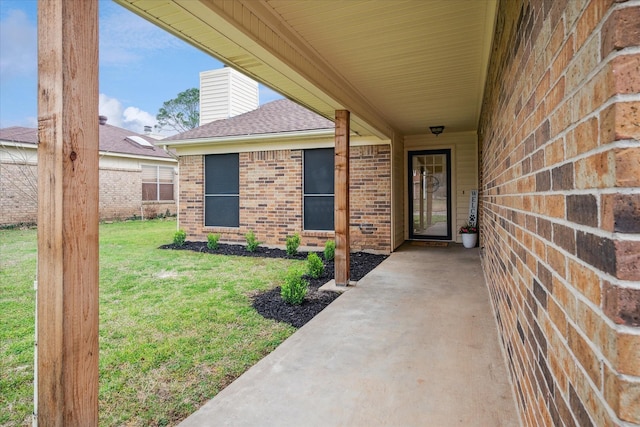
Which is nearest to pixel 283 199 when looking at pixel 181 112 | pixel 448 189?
pixel 448 189

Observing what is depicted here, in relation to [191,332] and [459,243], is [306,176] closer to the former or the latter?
[459,243]

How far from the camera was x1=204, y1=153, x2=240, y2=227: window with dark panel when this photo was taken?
30.0 feet

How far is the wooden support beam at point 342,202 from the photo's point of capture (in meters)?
5.04

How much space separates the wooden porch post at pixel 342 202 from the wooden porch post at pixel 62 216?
12.5ft

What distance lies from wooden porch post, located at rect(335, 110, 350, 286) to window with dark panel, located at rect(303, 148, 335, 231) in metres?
3.11

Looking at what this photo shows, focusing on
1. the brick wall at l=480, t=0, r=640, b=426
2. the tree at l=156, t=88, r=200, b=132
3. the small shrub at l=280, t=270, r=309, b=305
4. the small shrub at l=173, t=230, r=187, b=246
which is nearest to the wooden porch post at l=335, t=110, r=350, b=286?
the small shrub at l=280, t=270, r=309, b=305

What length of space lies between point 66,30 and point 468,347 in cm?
321

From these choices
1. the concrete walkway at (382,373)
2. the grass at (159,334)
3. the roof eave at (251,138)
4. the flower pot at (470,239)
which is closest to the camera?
the concrete walkway at (382,373)

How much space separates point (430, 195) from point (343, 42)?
650 centimetres

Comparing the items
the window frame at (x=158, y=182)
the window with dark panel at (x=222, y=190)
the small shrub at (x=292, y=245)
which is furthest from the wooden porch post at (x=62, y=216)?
the window frame at (x=158, y=182)

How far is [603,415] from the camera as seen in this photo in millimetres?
737

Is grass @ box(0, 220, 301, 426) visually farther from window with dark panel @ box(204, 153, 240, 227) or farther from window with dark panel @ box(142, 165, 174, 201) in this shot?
window with dark panel @ box(142, 165, 174, 201)

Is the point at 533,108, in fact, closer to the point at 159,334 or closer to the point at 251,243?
the point at 159,334

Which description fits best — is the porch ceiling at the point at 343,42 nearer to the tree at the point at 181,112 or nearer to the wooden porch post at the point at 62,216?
the wooden porch post at the point at 62,216
